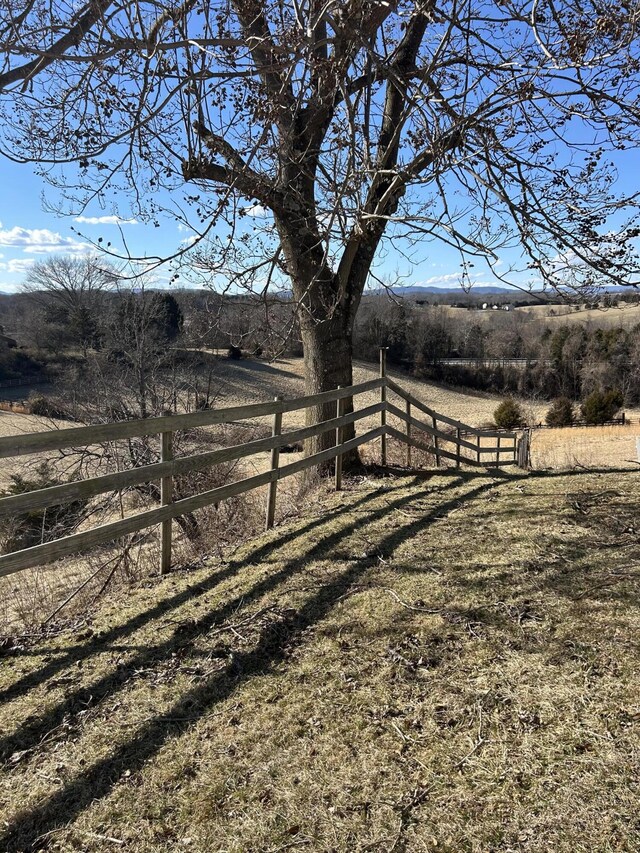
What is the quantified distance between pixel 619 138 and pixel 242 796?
6.75 m

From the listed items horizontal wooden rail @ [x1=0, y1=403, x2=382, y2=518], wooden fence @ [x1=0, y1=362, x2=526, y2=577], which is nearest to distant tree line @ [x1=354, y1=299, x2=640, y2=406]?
wooden fence @ [x1=0, y1=362, x2=526, y2=577]

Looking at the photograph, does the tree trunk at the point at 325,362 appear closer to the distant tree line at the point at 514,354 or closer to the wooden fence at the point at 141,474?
the wooden fence at the point at 141,474

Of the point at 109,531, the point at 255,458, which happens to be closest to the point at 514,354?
the point at 255,458

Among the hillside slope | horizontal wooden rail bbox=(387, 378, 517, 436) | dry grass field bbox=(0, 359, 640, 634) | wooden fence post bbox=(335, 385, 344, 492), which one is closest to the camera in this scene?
the hillside slope

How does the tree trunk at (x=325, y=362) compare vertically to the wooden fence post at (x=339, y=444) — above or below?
above

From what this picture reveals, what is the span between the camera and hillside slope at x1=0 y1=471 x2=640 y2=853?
2516 millimetres

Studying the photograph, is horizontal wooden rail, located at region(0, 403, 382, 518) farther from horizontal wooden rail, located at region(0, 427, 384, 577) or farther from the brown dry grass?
the brown dry grass

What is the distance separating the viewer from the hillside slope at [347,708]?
2516mm

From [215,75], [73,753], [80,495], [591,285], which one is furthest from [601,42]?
[73,753]

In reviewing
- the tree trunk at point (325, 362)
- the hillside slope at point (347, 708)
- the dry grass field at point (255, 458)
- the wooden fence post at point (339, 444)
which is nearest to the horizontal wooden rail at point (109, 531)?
the hillside slope at point (347, 708)

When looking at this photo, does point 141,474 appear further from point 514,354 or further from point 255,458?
point 514,354

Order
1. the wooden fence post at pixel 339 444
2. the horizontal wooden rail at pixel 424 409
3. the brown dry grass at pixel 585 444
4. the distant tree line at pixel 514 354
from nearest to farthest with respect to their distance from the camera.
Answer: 1. the wooden fence post at pixel 339 444
2. the horizontal wooden rail at pixel 424 409
3. the brown dry grass at pixel 585 444
4. the distant tree line at pixel 514 354

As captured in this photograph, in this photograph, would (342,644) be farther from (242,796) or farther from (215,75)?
(215,75)

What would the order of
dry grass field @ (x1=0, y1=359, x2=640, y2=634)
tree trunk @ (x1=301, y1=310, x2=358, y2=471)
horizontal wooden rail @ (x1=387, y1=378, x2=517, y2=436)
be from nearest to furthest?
dry grass field @ (x1=0, y1=359, x2=640, y2=634) < tree trunk @ (x1=301, y1=310, x2=358, y2=471) < horizontal wooden rail @ (x1=387, y1=378, x2=517, y2=436)
